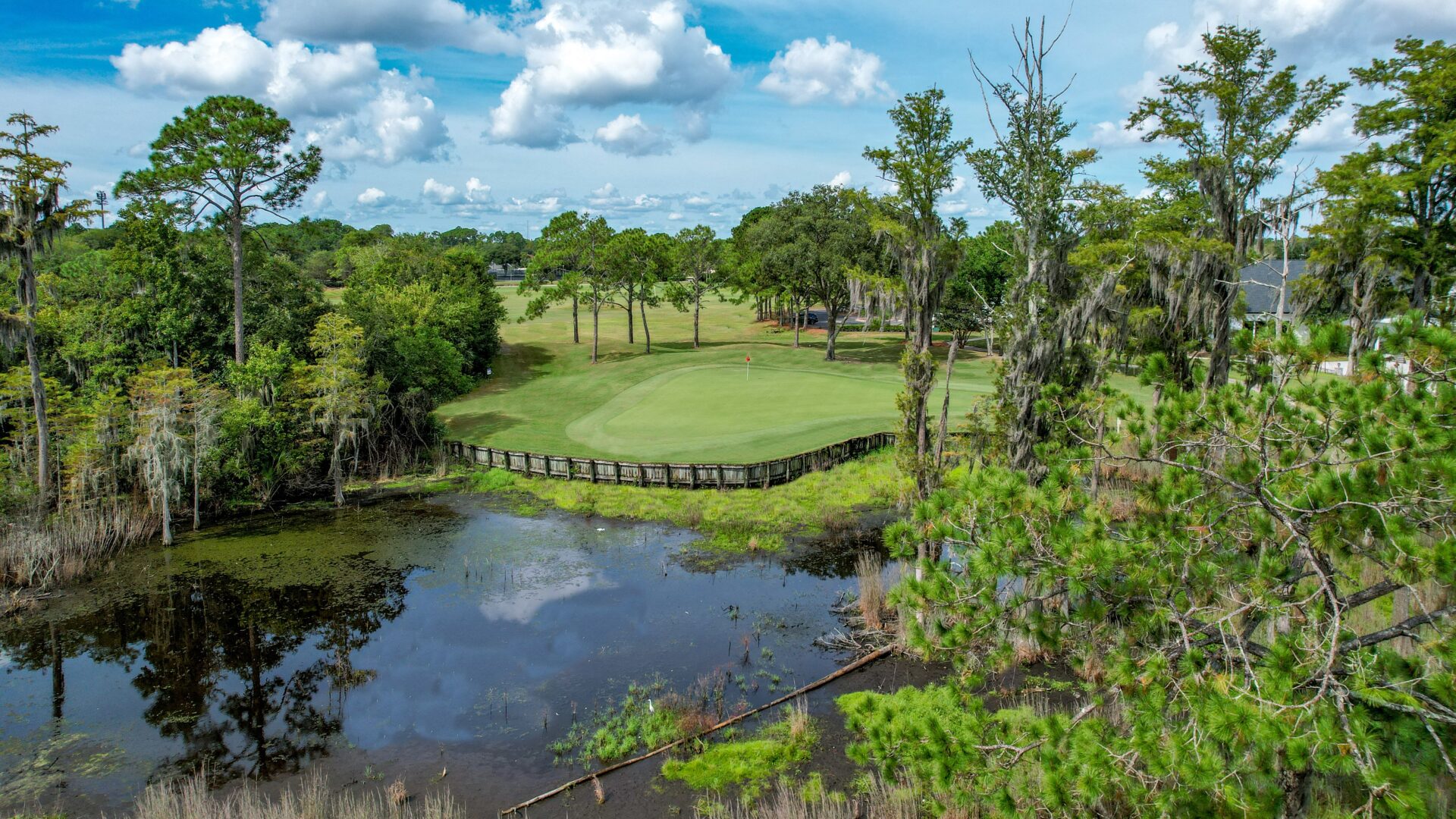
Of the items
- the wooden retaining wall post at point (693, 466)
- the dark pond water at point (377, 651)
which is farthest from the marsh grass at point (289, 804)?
the wooden retaining wall post at point (693, 466)

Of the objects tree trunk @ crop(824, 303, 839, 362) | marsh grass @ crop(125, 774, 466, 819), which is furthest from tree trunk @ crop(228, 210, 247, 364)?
tree trunk @ crop(824, 303, 839, 362)

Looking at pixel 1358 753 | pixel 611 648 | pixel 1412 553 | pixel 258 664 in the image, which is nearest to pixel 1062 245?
pixel 1412 553

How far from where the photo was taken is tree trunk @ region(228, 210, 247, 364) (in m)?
30.1

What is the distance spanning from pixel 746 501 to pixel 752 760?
523 inches

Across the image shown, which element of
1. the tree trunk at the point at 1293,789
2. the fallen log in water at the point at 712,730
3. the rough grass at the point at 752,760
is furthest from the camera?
the rough grass at the point at 752,760

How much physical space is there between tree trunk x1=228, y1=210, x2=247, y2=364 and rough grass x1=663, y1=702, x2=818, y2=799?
2583 centimetres

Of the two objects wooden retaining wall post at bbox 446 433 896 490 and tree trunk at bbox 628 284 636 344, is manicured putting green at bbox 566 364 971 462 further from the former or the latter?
tree trunk at bbox 628 284 636 344

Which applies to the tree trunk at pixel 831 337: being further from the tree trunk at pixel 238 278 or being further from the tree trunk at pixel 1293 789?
the tree trunk at pixel 1293 789

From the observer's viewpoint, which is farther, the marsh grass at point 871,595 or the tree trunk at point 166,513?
the tree trunk at point 166,513

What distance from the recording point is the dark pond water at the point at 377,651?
1269cm

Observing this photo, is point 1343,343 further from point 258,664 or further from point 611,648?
point 258,664

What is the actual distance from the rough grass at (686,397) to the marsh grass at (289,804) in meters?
17.3

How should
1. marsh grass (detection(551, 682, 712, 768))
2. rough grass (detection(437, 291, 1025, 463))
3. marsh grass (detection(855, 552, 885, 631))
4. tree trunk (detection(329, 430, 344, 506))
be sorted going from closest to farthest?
1. marsh grass (detection(551, 682, 712, 768))
2. marsh grass (detection(855, 552, 885, 631))
3. tree trunk (detection(329, 430, 344, 506))
4. rough grass (detection(437, 291, 1025, 463))

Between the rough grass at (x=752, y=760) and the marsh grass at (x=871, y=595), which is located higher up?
the marsh grass at (x=871, y=595)
